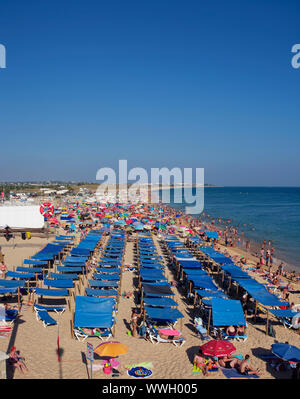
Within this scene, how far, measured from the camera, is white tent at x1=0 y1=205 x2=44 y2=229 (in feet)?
76.3

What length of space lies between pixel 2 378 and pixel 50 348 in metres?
2.26

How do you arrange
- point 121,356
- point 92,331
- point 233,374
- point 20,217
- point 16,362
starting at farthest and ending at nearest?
point 20,217, point 92,331, point 121,356, point 233,374, point 16,362

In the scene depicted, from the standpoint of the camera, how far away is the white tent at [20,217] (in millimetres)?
23266

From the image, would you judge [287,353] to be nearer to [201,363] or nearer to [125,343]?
[201,363]

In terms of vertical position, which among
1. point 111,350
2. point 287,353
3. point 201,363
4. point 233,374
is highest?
point 111,350

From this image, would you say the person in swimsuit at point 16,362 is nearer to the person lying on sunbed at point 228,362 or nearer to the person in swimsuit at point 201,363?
the person in swimsuit at point 201,363

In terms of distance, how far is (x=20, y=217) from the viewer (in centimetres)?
2347

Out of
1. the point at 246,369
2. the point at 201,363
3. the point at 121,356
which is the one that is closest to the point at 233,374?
the point at 246,369

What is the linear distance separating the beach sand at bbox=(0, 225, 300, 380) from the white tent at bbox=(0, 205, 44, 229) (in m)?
13.9

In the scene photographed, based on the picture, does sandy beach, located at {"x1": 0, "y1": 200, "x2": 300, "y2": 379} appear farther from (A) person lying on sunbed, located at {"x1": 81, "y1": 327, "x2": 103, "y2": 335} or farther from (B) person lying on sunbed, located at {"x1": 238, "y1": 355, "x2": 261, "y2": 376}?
(B) person lying on sunbed, located at {"x1": 238, "y1": 355, "x2": 261, "y2": 376}

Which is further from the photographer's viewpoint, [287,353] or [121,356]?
[121,356]

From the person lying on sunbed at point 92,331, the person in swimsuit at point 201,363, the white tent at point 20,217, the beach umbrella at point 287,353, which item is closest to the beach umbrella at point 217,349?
the person in swimsuit at point 201,363

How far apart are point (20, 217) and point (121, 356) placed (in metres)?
18.3
